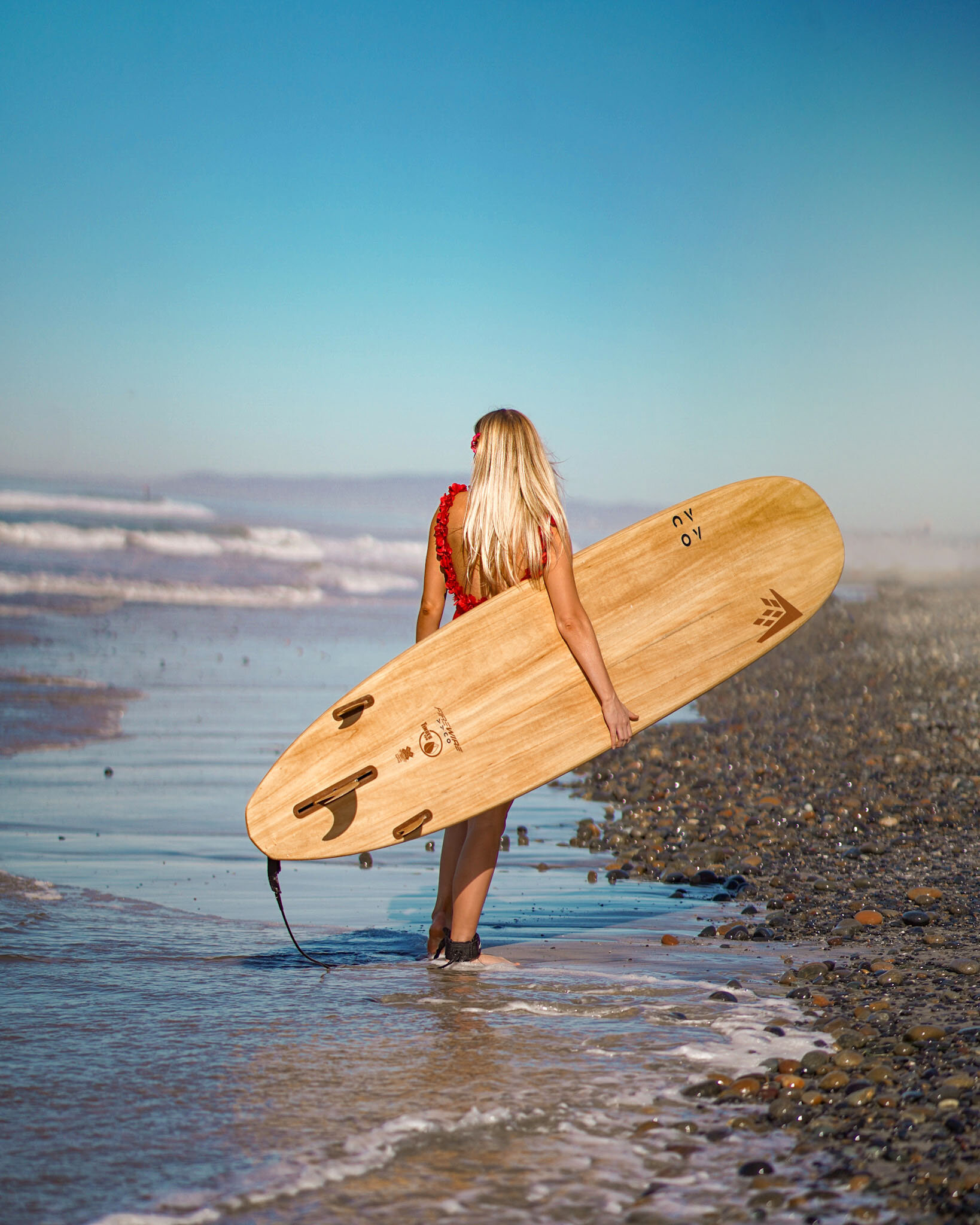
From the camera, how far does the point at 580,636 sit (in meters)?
4.20

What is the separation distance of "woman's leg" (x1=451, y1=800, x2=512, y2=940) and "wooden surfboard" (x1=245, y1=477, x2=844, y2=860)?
96 mm

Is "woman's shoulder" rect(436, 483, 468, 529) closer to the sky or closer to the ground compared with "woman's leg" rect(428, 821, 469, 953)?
closer to the sky

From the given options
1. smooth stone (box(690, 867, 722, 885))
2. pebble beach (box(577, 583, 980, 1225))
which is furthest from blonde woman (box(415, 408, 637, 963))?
smooth stone (box(690, 867, 722, 885))

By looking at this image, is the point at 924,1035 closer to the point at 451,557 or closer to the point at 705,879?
the point at 451,557

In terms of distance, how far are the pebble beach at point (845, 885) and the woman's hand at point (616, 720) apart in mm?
1001

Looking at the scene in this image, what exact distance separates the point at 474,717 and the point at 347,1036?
53.7 inches

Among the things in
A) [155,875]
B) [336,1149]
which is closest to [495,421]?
[336,1149]

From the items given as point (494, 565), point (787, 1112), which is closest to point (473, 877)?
point (494, 565)

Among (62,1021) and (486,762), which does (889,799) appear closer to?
(486,762)

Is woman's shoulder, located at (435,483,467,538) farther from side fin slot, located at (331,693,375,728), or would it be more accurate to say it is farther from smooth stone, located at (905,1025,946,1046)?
smooth stone, located at (905,1025,946,1046)

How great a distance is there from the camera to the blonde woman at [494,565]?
407cm

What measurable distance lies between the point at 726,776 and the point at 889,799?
1577 millimetres

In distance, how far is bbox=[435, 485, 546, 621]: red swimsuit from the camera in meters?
4.27

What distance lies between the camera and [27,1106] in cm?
290
